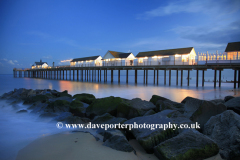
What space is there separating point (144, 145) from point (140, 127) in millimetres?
589

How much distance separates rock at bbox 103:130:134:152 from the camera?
387 cm

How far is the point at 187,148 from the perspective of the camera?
3293mm

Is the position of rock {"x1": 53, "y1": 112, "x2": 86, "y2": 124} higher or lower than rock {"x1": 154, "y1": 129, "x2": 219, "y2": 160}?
lower

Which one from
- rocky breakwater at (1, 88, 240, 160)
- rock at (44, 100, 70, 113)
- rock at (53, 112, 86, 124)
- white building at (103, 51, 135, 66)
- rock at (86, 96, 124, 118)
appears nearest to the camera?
rocky breakwater at (1, 88, 240, 160)

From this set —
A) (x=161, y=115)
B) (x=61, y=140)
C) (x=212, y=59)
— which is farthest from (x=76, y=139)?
(x=212, y=59)

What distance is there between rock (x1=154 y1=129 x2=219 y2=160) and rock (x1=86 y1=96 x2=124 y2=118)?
355 cm

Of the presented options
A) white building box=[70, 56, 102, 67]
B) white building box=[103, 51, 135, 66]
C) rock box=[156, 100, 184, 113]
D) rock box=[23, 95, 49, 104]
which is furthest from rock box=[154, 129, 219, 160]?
white building box=[70, 56, 102, 67]

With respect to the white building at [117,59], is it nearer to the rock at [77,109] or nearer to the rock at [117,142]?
the rock at [77,109]

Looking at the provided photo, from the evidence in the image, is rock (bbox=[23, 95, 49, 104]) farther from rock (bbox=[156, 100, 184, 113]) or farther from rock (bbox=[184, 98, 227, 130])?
rock (bbox=[184, 98, 227, 130])

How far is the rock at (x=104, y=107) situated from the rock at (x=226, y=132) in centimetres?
358

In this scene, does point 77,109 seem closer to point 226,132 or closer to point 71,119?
point 71,119

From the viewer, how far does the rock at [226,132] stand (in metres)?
3.46

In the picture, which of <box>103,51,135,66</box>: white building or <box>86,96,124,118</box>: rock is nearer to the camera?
<box>86,96,124,118</box>: rock

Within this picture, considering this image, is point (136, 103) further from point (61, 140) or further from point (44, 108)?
point (44, 108)
